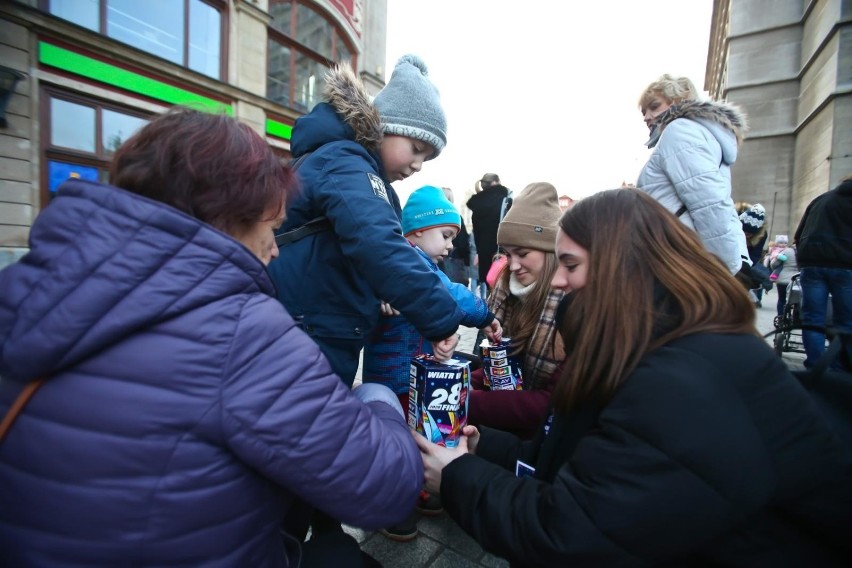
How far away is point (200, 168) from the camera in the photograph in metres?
→ 0.96

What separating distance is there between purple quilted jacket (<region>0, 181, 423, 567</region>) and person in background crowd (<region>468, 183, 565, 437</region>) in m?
1.19

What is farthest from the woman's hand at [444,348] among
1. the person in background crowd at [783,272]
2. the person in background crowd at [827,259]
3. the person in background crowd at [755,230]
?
the person in background crowd at [783,272]

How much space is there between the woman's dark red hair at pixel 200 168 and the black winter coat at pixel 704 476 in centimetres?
→ 92

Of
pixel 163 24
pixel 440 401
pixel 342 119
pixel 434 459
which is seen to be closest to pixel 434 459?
pixel 434 459

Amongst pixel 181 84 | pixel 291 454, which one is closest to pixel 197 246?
pixel 291 454

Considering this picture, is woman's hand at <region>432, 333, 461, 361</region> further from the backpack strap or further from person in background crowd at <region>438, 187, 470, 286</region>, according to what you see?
person in background crowd at <region>438, 187, 470, 286</region>

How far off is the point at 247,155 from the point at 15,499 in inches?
30.3

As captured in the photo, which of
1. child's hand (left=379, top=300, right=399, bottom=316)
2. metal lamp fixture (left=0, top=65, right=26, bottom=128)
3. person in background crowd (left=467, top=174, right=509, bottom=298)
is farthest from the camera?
metal lamp fixture (left=0, top=65, right=26, bottom=128)

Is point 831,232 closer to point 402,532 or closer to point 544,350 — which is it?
point 544,350

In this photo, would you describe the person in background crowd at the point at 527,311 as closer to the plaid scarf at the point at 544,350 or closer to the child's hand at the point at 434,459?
the plaid scarf at the point at 544,350

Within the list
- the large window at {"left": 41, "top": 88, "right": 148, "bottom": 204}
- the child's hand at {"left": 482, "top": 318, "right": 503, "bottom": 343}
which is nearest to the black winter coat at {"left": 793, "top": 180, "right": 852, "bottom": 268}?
the child's hand at {"left": 482, "top": 318, "right": 503, "bottom": 343}

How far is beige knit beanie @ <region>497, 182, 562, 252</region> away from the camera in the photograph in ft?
7.46

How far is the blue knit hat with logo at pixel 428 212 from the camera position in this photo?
257 centimetres

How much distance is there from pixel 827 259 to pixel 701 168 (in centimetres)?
300
